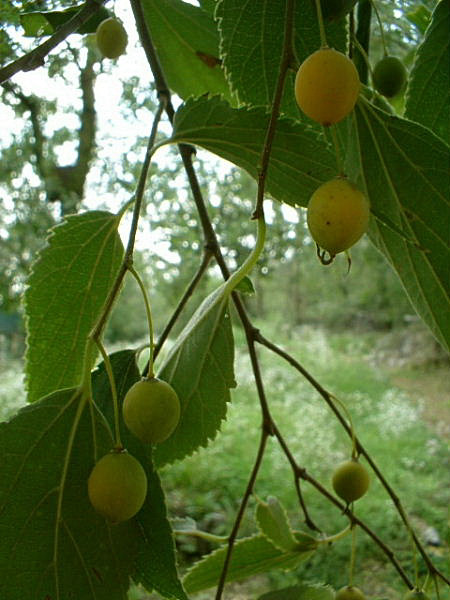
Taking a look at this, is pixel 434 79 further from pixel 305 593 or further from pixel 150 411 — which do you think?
pixel 305 593

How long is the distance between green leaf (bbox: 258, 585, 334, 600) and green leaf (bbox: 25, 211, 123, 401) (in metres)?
0.32

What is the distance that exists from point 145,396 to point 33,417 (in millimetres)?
119

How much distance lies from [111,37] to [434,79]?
0.36 m

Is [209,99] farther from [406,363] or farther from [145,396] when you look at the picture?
[406,363]

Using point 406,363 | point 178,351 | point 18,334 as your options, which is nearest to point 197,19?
point 178,351

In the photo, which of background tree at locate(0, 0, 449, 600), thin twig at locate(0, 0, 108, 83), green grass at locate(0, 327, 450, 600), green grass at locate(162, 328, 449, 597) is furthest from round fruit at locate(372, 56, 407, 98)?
green grass at locate(0, 327, 450, 600)

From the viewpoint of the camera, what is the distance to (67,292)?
760 millimetres

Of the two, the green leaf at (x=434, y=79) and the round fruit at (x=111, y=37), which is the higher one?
the round fruit at (x=111, y=37)

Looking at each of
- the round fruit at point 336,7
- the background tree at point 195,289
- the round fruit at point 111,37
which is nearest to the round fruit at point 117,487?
the background tree at point 195,289

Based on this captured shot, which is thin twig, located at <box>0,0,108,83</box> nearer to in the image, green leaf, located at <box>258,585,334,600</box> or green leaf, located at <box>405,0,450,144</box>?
green leaf, located at <box>405,0,450,144</box>

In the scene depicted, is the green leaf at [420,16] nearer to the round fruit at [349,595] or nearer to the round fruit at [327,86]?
the round fruit at [327,86]

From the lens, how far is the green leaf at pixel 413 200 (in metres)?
0.61

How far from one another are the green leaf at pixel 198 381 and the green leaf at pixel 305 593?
0.18 m

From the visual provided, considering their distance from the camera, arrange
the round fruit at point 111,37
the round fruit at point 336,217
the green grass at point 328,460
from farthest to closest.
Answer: the green grass at point 328,460 → the round fruit at point 111,37 → the round fruit at point 336,217
